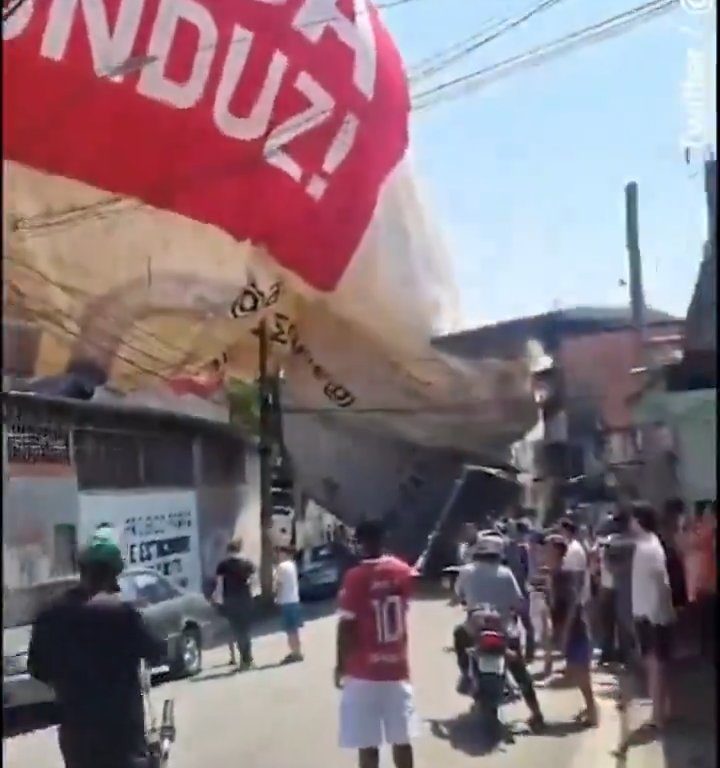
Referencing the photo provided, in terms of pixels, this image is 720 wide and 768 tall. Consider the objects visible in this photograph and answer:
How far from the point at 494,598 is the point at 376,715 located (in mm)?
659

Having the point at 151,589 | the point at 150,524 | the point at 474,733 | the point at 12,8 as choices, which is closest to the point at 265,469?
the point at 150,524

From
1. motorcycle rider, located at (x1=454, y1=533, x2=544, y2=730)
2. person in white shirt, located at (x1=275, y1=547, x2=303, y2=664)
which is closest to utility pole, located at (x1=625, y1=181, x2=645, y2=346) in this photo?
motorcycle rider, located at (x1=454, y1=533, x2=544, y2=730)

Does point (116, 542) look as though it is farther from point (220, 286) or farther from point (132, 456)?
point (220, 286)

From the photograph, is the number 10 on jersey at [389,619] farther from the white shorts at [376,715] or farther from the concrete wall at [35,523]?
the concrete wall at [35,523]

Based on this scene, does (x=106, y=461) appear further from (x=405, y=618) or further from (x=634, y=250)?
(x=634, y=250)

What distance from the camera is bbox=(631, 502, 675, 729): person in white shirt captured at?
13.2 feet

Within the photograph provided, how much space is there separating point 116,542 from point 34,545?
272mm

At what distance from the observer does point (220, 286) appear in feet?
13.7

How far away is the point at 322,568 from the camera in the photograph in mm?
4133

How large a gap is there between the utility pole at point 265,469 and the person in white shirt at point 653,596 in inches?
43.3

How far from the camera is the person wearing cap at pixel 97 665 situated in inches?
137

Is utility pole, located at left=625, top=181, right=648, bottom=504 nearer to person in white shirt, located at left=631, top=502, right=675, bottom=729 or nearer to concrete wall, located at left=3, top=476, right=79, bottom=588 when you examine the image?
person in white shirt, located at left=631, top=502, right=675, bottom=729

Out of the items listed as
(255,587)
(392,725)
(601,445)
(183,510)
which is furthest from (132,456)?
(601,445)

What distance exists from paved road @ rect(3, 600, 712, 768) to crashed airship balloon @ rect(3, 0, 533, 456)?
73 centimetres
